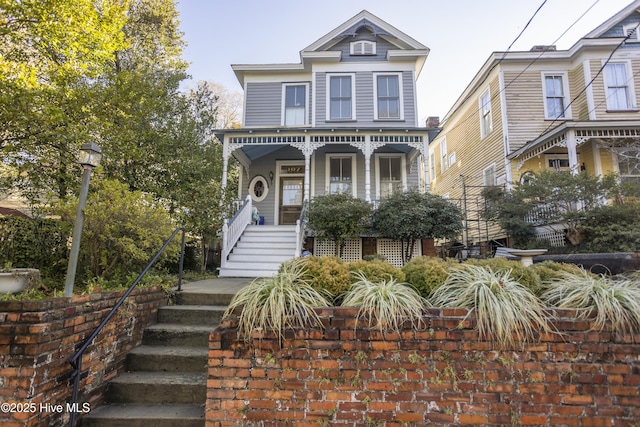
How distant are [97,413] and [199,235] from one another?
605cm

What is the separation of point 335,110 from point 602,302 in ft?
32.5

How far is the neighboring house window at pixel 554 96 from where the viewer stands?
11.4 m

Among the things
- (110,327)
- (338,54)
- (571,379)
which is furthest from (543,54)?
(110,327)

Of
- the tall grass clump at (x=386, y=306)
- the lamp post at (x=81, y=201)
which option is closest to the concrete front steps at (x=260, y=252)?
the lamp post at (x=81, y=201)

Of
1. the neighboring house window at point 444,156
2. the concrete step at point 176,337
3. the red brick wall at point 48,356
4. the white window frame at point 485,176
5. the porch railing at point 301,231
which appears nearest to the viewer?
the red brick wall at point 48,356

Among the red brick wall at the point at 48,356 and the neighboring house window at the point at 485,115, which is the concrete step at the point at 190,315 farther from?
the neighboring house window at the point at 485,115

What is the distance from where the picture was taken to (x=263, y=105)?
11.5 metres

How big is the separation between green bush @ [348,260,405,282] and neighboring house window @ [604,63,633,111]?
42.3 ft

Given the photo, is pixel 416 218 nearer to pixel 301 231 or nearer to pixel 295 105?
pixel 301 231

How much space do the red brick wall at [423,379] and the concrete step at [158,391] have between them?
56cm

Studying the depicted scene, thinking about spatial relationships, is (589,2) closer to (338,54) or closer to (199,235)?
(338,54)

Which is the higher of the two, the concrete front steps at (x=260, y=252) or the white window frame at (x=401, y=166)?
the white window frame at (x=401, y=166)

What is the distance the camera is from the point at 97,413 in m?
2.54

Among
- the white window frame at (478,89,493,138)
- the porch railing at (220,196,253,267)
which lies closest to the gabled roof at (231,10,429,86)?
the white window frame at (478,89,493,138)
